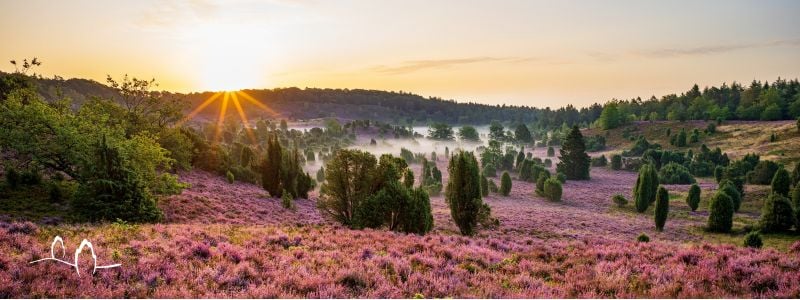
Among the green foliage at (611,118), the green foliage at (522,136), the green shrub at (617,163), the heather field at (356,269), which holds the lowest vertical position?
the green shrub at (617,163)

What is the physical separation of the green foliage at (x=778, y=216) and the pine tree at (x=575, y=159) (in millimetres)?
52395

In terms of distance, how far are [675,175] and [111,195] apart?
93.9 metres

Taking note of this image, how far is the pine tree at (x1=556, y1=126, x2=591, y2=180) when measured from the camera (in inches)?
3681

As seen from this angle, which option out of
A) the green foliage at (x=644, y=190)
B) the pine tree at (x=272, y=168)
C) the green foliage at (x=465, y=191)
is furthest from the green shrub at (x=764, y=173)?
the pine tree at (x=272, y=168)

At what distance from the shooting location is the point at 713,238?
4012 cm

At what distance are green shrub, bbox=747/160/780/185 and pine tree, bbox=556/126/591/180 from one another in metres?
28.5

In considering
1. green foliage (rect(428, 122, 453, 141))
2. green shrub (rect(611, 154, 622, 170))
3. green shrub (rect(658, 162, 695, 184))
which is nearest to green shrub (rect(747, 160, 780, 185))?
green shrub (rect(658, 162, 695, 184))

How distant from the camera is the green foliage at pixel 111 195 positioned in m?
22.5

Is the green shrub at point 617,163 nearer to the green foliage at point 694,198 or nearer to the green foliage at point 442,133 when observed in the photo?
the green foliage at point 694,198

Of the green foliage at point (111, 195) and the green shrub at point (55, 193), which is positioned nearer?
the green foliage at point (111, 195)

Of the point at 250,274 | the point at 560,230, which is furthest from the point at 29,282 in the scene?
the point at 560,230

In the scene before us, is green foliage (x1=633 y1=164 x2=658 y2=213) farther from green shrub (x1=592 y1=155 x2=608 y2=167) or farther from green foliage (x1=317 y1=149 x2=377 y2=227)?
green shrub (x1=592 y1=155 x2=608 y2=167)

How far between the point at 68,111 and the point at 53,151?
8.36 meters

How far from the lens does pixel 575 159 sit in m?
94.1
